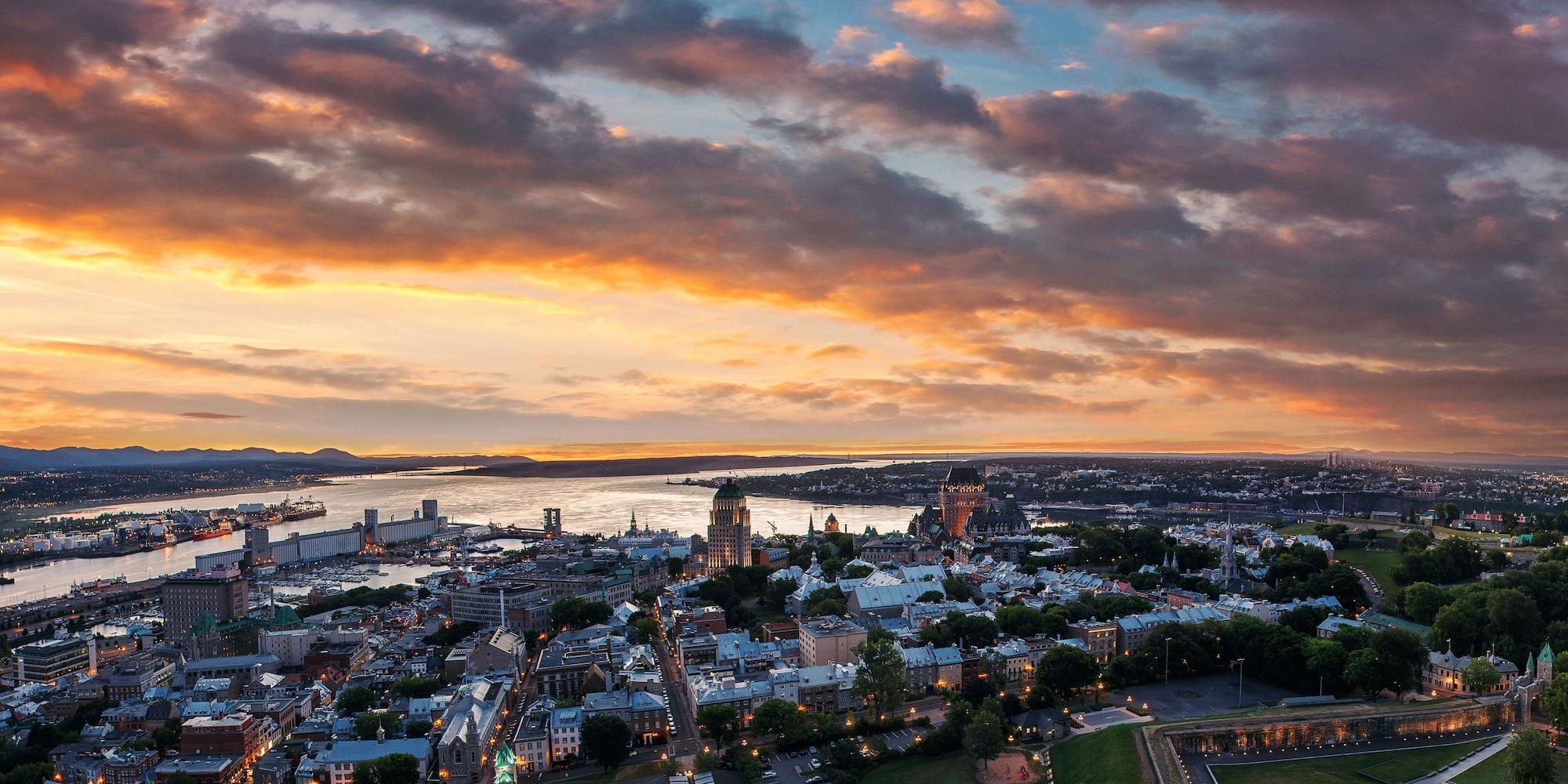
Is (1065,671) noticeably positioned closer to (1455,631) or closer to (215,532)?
(1455,631)

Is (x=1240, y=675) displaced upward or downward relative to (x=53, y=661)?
upward

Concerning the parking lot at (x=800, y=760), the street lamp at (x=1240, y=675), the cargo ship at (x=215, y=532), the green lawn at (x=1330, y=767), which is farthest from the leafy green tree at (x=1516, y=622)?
the cargo ship at (x=215, y=532)

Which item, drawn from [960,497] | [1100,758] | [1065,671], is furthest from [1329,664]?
[960,497]

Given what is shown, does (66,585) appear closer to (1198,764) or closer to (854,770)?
(854,770)

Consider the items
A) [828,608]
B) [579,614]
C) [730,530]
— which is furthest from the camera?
[730,530]

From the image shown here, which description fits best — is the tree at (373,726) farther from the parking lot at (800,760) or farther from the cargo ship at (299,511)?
the cargo ship at (299,511)
